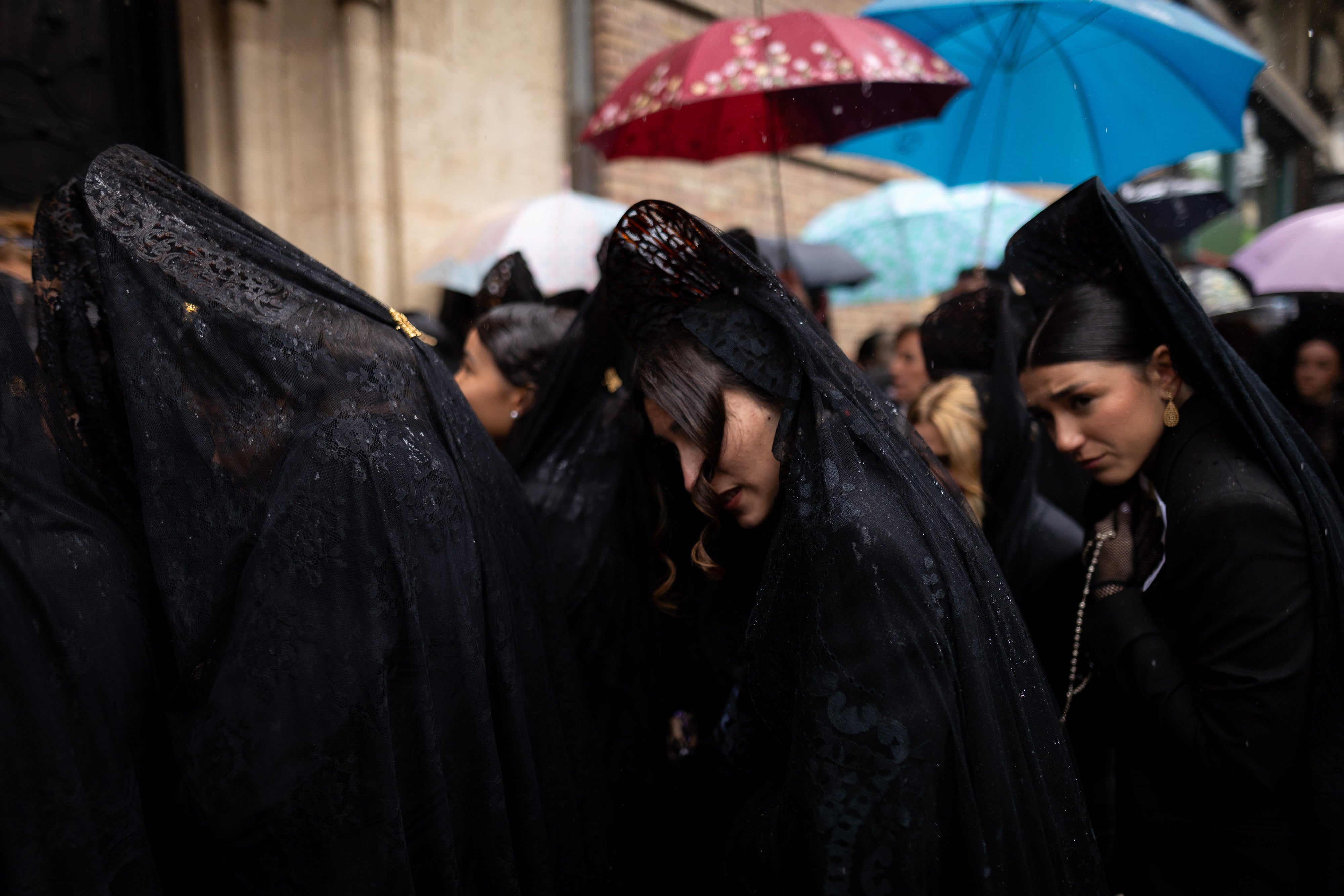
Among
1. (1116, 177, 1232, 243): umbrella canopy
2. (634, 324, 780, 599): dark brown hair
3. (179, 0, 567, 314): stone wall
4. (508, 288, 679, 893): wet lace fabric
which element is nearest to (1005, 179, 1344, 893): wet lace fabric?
(634, 324, 780, 599): dark brown hair

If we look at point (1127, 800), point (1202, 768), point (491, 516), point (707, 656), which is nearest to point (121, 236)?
point (491, 516)

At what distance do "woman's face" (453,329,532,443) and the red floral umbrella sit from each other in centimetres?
128

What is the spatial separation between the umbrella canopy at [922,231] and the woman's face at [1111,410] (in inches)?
164

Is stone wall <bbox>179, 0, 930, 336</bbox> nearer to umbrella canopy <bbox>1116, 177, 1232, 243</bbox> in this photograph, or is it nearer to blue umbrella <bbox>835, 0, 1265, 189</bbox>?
blue umbrella <bbox>835, 0, 1265, 189</bbox>

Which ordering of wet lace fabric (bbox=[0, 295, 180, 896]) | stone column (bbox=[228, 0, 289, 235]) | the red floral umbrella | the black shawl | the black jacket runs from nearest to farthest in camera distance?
wet lace fabric (bbox=[0, 295, 180, 896]), the black jacket, the black shawl, the red floral umbrella, stone column (bbox=[228, 0, 289, 235])

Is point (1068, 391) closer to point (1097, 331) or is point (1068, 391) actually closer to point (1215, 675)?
point (1097, 331)

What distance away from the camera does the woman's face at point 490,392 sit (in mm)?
2760

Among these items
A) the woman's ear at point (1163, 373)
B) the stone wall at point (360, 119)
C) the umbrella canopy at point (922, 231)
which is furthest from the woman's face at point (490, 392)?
the umbrella canopy at point (922, 231)

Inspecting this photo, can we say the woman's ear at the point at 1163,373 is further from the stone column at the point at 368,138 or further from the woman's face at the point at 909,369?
the stone column at the point at 368,138

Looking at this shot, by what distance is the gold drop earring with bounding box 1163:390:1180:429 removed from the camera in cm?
187

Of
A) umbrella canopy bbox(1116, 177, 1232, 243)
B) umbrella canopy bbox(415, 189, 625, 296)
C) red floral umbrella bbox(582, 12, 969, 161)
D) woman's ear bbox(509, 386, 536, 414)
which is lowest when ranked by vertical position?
woman's ear bbox(509, 386, 536, 414)

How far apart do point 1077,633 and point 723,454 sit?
1.04 m

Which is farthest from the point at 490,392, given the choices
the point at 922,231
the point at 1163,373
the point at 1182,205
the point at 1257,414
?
the point at 1182,205

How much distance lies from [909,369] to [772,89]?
2.18 meters
